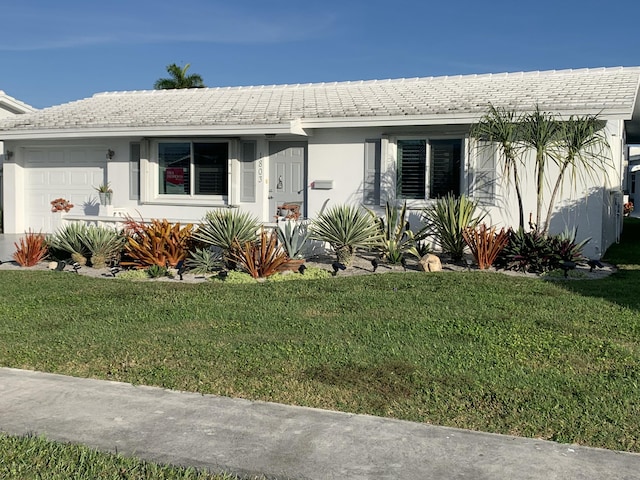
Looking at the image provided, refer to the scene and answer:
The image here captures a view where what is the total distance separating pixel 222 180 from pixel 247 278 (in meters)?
5.85

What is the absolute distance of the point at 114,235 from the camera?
12.5 m

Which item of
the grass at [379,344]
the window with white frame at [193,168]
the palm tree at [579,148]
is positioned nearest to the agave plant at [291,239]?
the grass at [379,344]

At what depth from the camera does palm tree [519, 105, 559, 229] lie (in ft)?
37.7

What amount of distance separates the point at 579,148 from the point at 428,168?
3.31m

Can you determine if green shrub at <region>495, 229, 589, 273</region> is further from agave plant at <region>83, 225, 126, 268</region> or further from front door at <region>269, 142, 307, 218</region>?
agave plant at <region>83, 225, 126, 268</region>

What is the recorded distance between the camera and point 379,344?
6.69 m

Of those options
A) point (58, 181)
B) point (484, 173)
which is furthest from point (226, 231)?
point (58, 181)

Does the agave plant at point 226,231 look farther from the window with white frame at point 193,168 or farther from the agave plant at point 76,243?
the window with white frame at point 193,168

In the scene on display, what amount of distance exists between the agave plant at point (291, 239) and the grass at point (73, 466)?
770 cm

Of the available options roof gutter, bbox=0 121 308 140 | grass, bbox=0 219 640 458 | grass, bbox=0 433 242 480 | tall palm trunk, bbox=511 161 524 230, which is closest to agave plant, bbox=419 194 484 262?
tall palm trunk, bbox=511 161 524 230

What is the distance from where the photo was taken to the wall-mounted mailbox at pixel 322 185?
14828mm

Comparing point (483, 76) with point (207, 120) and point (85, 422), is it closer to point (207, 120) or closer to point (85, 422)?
point (207, 120)

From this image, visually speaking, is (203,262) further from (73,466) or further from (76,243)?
(73,466)

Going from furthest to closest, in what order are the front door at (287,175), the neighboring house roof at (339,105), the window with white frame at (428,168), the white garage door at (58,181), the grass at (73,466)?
the white garage door at (58,181)
the front door at (287,175)
the window with white frame at (428,168)
the neighboring house roof at (339,105)
the grass at (73,466)
